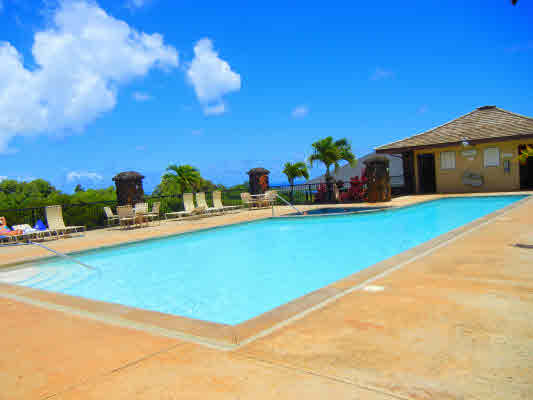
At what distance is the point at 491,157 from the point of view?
17016mm

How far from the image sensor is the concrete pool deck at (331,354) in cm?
182

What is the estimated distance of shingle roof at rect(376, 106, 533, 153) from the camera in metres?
16.2

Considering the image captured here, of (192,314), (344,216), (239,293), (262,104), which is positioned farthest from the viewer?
(262,104)

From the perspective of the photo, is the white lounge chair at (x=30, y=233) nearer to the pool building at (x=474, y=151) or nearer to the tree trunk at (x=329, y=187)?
the tree trunk at (x=329, y=187)

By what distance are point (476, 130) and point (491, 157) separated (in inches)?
58.2

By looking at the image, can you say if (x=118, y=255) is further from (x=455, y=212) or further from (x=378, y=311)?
(x=455, y=212)

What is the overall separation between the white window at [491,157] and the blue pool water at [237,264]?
7280 mm

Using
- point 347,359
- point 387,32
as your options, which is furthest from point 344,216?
point 387,32

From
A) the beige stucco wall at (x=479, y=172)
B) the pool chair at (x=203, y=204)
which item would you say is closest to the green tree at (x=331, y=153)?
the beige stucco wall at (x=479, y=172)

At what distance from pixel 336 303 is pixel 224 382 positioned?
1400 mm

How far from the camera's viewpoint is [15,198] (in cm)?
4062

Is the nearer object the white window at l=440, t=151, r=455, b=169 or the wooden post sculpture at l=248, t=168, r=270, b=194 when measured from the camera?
the wooden post sculpture at l=248, t=168, r=270, b=194

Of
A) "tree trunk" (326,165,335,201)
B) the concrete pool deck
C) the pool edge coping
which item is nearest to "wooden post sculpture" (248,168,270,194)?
"tree trunk" (326,165,335,201)

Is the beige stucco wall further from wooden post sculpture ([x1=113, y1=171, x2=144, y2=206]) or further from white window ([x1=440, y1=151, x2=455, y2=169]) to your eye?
wooden post sculpture ([x1=113, y1=171, x2=144, y2=206])
